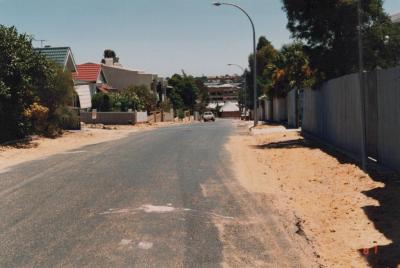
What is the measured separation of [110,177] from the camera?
13.7 meters

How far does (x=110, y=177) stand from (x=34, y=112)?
15.6 meters

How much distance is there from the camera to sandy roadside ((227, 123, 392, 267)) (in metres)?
7.45

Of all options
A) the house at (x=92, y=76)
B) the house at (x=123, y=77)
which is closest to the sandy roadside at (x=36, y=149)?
the house at (x=92, y=76)

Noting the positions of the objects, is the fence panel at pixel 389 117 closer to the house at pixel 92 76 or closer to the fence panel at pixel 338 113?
the fence panel at pixel 338 113

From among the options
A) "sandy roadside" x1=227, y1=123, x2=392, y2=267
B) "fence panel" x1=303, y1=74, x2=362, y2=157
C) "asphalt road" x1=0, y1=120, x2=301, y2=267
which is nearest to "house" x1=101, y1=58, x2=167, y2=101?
"fence panel" x1=303, y1=74, x2=362, y2=157

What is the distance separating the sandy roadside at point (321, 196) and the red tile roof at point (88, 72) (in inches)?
1708

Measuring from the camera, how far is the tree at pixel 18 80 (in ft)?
77.9

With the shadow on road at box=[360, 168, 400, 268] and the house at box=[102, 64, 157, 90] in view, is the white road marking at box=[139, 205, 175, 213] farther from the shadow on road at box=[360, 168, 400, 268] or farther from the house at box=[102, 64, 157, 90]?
the house at box=[102, 64, 157, 90]

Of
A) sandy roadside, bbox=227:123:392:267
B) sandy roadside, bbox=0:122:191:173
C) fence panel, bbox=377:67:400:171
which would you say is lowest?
sandy roadside, bbox=227:123:392:267

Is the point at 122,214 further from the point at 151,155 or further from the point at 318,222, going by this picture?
the point at 151,155

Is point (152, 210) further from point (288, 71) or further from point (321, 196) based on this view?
point (288, 71)

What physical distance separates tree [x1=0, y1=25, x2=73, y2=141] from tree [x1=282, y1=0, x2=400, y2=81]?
11394 millimetres

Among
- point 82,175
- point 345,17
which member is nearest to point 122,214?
point 82,175

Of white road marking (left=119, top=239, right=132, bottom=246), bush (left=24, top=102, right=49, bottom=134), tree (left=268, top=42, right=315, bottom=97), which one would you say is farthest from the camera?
tree (left=268, top=42, right=315, bottom=97)
